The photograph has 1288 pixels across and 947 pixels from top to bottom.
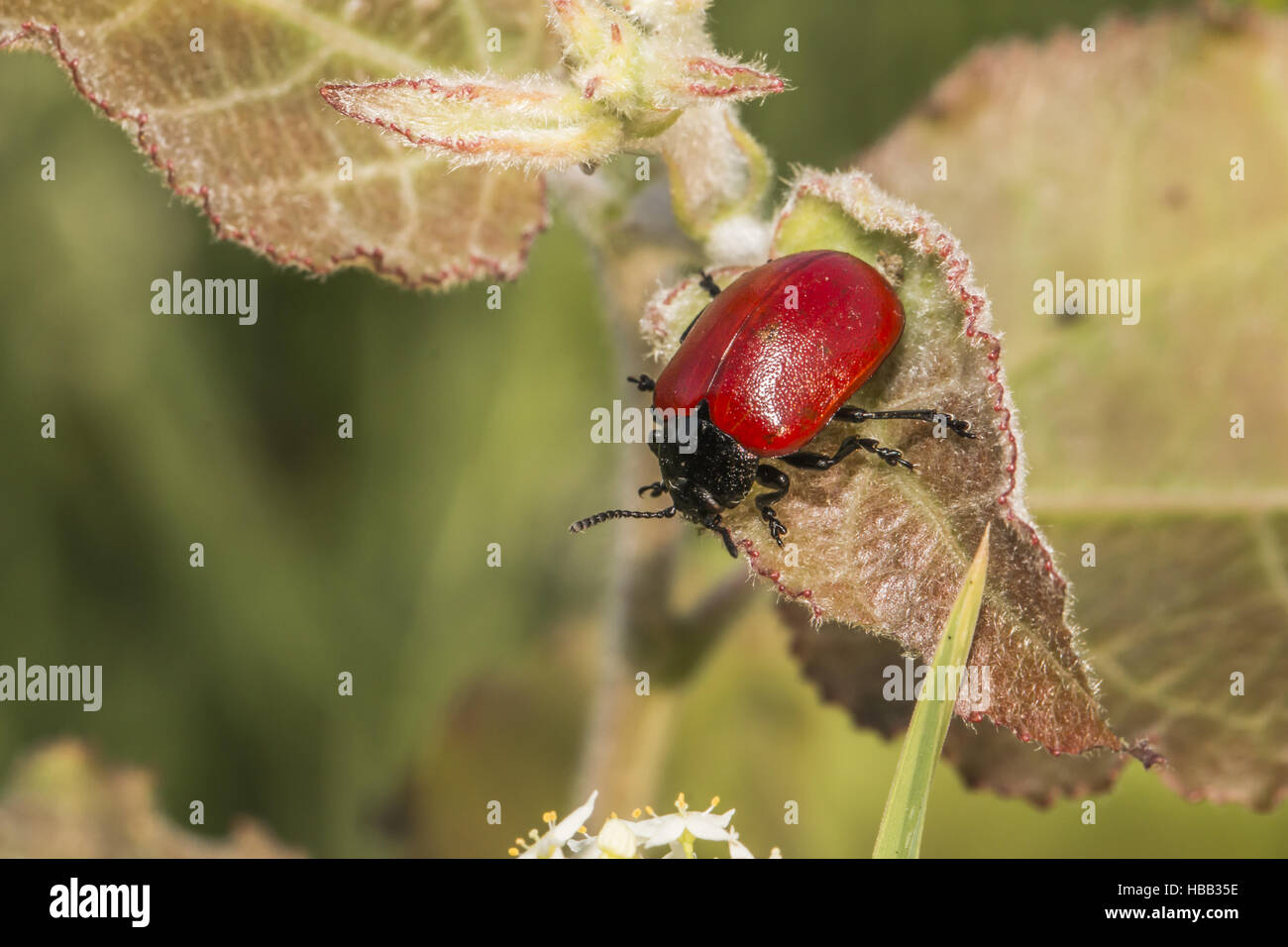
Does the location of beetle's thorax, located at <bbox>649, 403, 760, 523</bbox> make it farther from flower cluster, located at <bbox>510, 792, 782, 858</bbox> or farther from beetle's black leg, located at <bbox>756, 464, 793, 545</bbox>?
flower cluster, located at <bbox>510, 792, 782, 858</bbox>

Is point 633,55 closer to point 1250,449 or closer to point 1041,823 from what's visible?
point 1250,449

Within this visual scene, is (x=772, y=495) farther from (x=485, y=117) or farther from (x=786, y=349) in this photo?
(x=485, y=117)

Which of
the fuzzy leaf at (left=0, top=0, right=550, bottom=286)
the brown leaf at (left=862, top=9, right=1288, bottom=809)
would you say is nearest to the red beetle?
the fuzzy leaf at (left=0, top=0, right=550, bottom=286)

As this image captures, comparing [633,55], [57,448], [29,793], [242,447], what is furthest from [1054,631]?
[57,448]

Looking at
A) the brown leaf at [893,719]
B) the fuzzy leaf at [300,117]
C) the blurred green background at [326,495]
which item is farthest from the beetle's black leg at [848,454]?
the blurred green background at [326,495]

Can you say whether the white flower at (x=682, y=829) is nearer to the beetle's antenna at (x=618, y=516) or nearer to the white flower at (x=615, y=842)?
the white flower at (x=615, y=842)

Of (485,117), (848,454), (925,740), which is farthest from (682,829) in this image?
(485,117)

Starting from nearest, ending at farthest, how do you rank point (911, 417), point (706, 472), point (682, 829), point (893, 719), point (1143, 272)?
point (911, 417) < point (682, 829) < point (893, 719) < point (706, 472) < point (1143, 272)

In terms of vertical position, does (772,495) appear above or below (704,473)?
below
